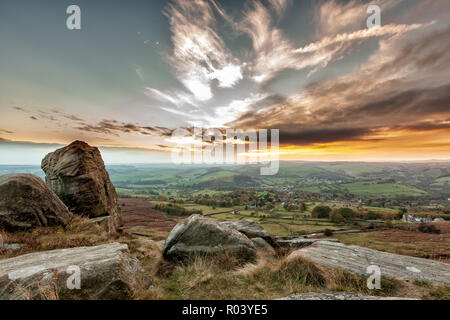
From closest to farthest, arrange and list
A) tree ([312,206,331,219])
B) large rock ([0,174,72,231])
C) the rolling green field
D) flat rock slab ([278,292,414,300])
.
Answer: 1. flat rock slab ([278,292,414,300])
2. large rock ([0,174,72,231])
3. tree ([312,206,331,219])
4. the rolling green field

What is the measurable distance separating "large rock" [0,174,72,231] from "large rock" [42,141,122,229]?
2.81 m

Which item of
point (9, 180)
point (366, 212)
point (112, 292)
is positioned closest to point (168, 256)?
point (112, 292)

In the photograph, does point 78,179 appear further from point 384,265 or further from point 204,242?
point 384,265

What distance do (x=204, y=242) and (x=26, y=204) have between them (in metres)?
9.83

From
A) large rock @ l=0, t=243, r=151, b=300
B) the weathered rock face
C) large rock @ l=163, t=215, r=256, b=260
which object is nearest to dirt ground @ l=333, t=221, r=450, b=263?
the weathered rock face

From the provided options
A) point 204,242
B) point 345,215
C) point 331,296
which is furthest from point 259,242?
point 345,215

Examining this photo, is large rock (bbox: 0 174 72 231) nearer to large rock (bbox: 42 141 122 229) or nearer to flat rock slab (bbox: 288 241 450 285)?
large rock (bbox: 42 141 122 229)

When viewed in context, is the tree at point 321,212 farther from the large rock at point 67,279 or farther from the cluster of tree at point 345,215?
the large rock at point 67,279

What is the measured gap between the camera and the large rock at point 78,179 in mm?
13062

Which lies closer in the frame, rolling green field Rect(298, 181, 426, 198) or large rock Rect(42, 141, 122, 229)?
large rock Rect(42, 141, 122, 229)

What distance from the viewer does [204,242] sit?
8.20 metres

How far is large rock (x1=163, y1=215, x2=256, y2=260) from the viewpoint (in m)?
7.95
